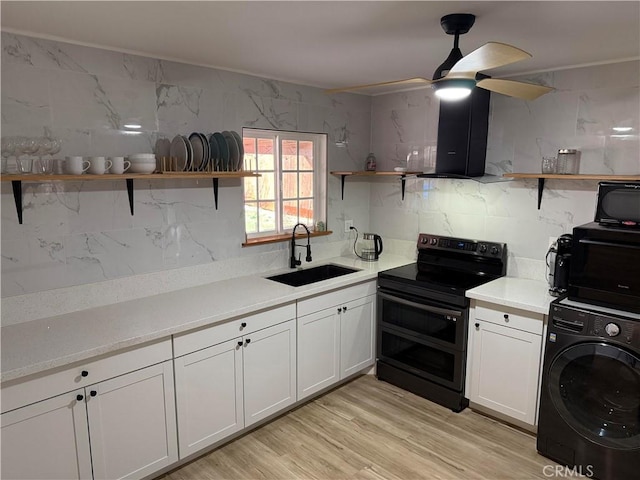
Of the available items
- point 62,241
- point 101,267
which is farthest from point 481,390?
point 62,241

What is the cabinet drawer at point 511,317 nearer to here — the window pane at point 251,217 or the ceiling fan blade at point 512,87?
the ceiling fan blade at point 512,87

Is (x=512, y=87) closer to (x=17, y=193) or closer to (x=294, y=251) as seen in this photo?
(x=294, y=251)

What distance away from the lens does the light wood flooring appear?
101 inches

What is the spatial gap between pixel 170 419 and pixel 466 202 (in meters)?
2.66

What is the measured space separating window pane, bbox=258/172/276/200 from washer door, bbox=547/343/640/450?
7.44ft

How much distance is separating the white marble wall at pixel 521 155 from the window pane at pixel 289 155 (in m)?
0.89

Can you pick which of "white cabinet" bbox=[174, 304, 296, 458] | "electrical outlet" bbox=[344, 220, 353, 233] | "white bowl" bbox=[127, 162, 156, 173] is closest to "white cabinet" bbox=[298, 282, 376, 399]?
"white cabinet" bbox=[174, 304, 296, 458]

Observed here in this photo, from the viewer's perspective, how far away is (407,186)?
4035mm

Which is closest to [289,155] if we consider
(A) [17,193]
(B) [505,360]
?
(A) [17,193]

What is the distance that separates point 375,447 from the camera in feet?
9.12

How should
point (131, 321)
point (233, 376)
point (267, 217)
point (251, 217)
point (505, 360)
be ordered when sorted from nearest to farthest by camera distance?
point (131, 321)
point (233, 376)
point (505, 360)
point (251, 217)
point (267, 217)

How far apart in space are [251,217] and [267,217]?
17 cm

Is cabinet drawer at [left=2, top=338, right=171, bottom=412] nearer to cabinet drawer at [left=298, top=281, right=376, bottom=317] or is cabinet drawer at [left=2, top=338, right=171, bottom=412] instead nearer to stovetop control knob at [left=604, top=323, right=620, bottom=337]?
cabinet drawer at [left=298, top=281, right=376, bottom=317]

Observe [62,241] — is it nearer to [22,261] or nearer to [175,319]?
[22,261]
